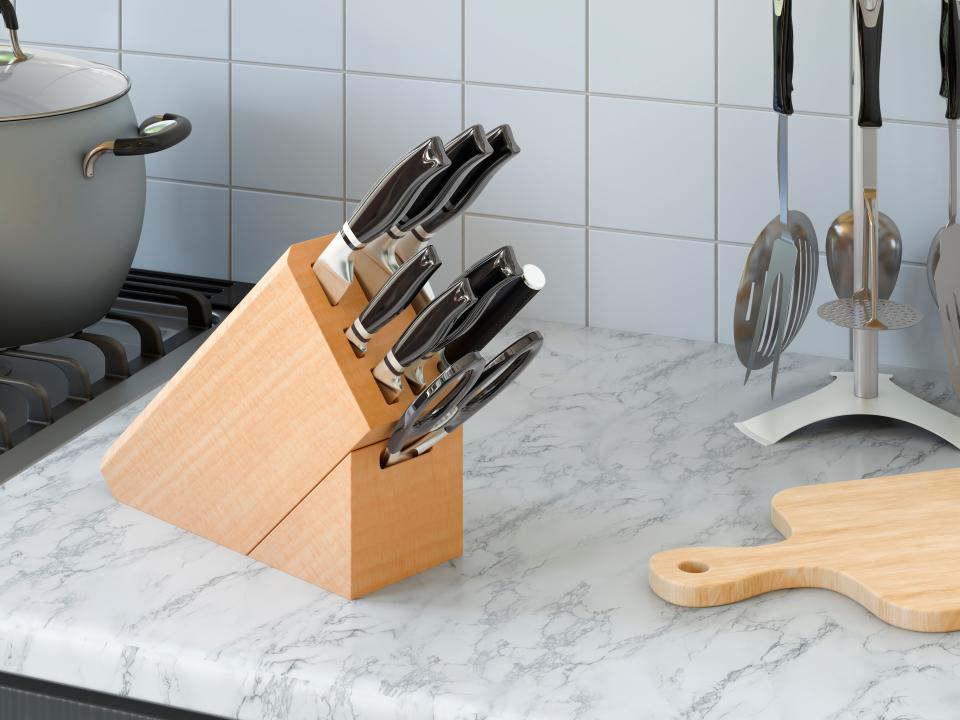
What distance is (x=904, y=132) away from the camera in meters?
1.30

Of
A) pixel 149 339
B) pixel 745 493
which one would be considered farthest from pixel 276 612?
pixel 149 339

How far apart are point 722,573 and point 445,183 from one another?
1.10ft

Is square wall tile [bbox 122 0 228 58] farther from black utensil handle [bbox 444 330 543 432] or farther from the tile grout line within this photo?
black utensil handle [bbox 444 330 543 432]

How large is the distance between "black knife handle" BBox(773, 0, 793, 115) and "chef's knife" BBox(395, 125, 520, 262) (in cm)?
37

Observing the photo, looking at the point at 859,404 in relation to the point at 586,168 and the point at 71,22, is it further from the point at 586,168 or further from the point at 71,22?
the point at 71,22

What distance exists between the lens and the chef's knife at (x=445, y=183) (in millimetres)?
817

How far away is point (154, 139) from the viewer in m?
1.26

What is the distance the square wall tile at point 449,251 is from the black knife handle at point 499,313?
1.89ft

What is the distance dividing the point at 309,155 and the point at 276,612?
73cm

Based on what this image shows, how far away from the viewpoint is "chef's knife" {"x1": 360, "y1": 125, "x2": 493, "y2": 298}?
32.2 inches

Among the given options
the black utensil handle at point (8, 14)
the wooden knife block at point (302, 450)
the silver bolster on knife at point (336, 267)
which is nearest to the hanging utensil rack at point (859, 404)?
the wooden knife block at point (302, 450)

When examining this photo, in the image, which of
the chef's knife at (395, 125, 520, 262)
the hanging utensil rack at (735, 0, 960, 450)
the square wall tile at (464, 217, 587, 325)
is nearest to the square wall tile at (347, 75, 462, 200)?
the square wall tile at (464, 217, 587, 325)

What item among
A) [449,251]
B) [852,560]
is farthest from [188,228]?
[852,560]

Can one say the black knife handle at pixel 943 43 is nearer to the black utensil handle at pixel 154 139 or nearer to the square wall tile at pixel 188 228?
the black utensil handle at pixel 154 139
